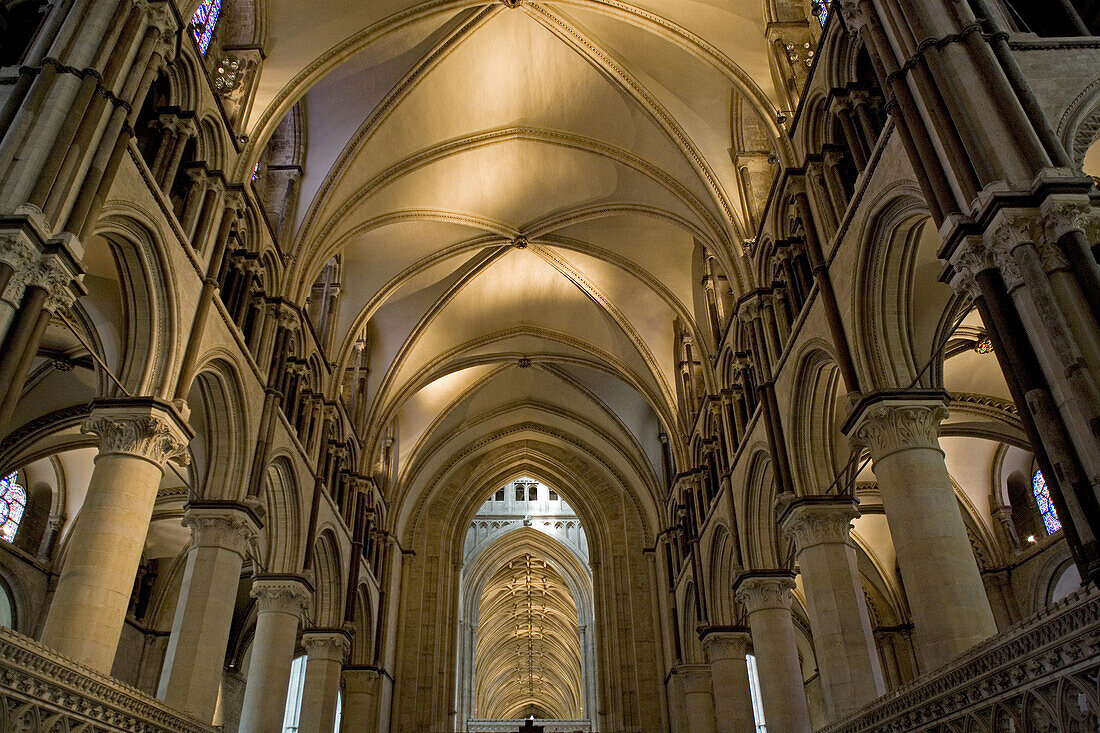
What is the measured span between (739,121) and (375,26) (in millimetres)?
7293

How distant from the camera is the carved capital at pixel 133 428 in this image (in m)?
10.5

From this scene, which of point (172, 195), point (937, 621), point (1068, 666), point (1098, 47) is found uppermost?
point (172, 195)

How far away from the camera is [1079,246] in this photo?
709 cm

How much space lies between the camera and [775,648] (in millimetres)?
15859

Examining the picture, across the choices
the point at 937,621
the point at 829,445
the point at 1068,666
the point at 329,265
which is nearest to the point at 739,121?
the point at 829,445

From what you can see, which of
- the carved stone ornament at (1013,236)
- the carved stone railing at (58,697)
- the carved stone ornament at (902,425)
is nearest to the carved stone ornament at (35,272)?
the carved stone railing at (58,697)

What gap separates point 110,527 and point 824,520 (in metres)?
9.69

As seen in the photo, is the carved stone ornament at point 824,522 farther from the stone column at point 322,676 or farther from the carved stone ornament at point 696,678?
the carved stone ornament at point 696,678

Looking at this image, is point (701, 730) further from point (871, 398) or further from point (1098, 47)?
point (1098, 47)

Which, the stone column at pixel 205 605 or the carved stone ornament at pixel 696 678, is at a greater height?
the carved stone ornament at pixel 696 678

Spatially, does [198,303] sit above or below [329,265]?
below

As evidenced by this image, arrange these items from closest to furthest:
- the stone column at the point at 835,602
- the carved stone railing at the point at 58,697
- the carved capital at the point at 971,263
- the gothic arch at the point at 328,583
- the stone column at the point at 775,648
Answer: the carved stone railing at the point at 58,697 < the carved capital at the point at 971,263 < the stone column at the point at 835,602 < the stone column at the point at 775,648 < the gothic arch at the point at 328,583

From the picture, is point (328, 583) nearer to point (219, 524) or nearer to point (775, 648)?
point (219, 524)

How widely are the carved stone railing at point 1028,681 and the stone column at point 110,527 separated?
27.2 ft
